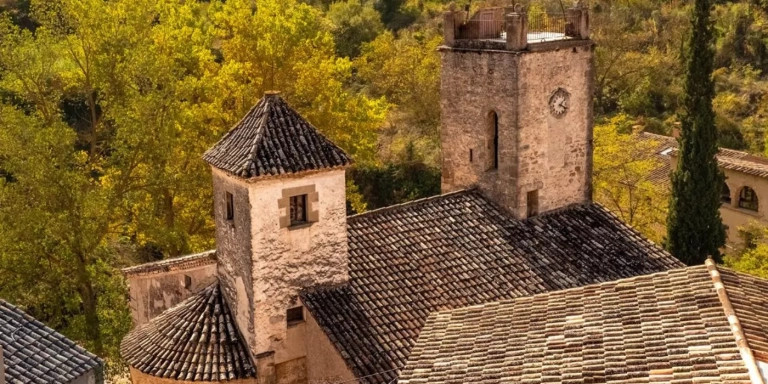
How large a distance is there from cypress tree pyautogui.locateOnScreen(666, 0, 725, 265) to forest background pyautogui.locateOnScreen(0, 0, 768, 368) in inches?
78.4

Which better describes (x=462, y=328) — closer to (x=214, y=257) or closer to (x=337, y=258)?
(x=337, y=258)

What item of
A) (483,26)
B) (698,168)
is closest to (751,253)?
(698,168)

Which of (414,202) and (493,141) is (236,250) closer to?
(414,202)

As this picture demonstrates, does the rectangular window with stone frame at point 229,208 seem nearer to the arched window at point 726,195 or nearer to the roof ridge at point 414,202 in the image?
the roof ridge at point 414,202

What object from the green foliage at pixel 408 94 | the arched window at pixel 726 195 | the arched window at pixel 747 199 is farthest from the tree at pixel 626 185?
the green foliage at pixel 408 94

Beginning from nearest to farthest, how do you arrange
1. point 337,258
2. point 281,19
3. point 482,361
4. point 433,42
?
point 482,361 → point 337,258 → point 281,19 → point 433,42

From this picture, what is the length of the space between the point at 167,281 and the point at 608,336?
449 inches

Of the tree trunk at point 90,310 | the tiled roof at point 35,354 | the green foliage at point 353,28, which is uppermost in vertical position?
the green foliage at point 353,28

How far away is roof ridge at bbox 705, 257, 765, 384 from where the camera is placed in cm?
905

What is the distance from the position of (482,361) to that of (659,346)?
8.31 ft

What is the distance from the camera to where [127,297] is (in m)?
24.3

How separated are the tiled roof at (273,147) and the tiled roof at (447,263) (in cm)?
240

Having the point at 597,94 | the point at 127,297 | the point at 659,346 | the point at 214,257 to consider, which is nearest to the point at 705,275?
the point at 659,346

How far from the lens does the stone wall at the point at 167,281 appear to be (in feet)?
61.3
